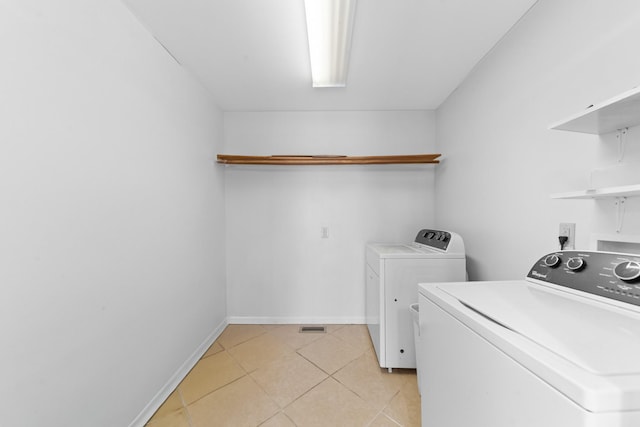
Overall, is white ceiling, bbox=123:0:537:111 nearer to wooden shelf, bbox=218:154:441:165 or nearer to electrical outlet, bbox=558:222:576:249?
wooden shelf, bbox=218:154:441:165

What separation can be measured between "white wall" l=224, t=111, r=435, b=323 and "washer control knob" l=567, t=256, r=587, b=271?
69.2 inches

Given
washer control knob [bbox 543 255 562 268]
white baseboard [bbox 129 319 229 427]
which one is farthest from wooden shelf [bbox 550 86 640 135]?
white baseboard [bbox 129 319 229 427]

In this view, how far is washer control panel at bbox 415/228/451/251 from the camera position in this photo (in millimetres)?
1995

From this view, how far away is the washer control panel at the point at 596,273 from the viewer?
0.77 m

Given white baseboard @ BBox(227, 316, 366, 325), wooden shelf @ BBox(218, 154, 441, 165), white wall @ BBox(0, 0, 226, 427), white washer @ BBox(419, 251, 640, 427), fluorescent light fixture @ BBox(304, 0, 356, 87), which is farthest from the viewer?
white baseboard @ BBox(227, 316, 366, 325)

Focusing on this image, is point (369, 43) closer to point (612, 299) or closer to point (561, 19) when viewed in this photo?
point (561, 19)

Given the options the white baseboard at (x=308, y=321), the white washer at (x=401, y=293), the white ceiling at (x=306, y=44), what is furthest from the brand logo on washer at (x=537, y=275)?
the white baseboard at (x=308, y=321)

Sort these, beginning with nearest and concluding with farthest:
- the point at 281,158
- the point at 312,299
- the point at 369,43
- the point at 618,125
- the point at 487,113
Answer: the point at 618,125 → the point at 369,43 → the point at 487,113 → the point at 281,158 → the point at 312,299

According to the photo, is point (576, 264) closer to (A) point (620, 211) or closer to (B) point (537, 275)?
(B) point (537, 275)

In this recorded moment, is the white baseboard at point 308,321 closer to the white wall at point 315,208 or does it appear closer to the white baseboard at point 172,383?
the white wall at point 315,208

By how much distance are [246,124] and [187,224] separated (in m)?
1.39

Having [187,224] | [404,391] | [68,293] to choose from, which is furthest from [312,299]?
[68,293]

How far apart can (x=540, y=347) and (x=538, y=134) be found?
4.30 feet

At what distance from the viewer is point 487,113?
178 centimetres
